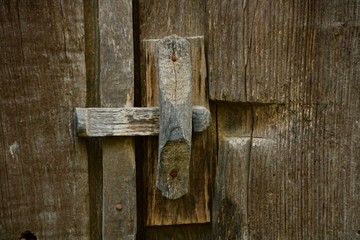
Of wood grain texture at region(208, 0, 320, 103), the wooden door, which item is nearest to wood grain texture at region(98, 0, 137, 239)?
the wooden door

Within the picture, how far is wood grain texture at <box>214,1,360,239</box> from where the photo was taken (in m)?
1.09

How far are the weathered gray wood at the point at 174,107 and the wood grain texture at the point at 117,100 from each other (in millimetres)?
86

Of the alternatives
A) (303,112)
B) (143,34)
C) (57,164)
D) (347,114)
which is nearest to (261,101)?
(303,112)

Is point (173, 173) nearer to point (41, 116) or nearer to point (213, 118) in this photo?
point (213, 118)

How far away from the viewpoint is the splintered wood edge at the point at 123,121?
1034 millimetres

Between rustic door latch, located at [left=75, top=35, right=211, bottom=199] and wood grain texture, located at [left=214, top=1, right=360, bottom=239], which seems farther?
wood grain texture, located at [left=214, top=1, right=360, bottom=239]

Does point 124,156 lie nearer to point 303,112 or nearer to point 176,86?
point 176,86

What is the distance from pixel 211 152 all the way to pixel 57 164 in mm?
355

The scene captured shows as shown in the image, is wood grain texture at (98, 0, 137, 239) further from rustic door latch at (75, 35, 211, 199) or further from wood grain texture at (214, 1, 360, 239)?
wood grain texture at (214, 1, 360, 239)

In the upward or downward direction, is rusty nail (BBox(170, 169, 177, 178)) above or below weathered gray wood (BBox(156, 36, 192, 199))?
below

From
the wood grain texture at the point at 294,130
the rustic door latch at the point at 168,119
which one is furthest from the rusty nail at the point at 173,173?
the wood grain texture at the point at 294,130

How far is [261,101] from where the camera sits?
1110 millimetres

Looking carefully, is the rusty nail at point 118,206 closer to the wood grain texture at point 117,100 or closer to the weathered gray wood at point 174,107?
the wood grain texture at point 117,100

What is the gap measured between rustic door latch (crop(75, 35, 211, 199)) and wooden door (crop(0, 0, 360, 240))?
0.14 ft
